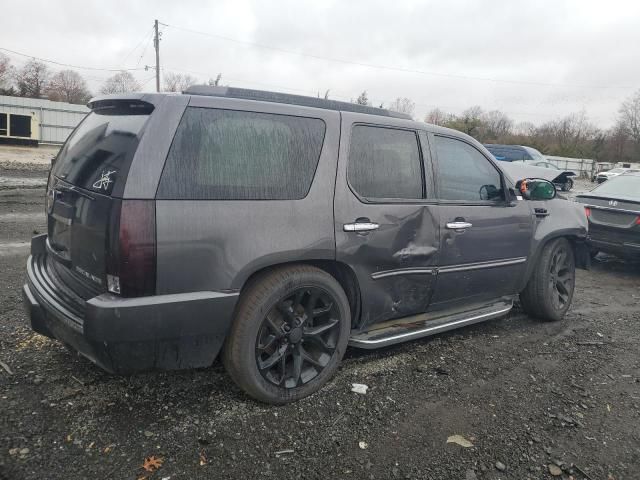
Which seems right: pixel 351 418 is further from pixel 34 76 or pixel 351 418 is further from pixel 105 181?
pixel 34 76

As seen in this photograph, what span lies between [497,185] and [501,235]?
0.45m

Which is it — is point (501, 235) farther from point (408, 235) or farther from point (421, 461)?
point (421, 461)

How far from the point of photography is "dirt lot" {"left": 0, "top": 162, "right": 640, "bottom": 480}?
2.41 meters

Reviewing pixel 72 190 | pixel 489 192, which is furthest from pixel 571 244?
pixel 72 190

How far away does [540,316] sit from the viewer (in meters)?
4.78

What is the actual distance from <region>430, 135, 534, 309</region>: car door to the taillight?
211 cm

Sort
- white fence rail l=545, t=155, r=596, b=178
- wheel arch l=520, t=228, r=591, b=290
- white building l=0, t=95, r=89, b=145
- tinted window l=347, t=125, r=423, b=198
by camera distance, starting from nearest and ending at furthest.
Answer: tinted window l=347, t=125, r=423, b=198 → wheel arch l=520, t=228, r=591, b=290 → white building l=0, t=95, r=89, b=145 → white fence rail l=545, t=155, r=596, b=178

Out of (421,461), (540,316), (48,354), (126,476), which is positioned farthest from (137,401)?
(540,316)

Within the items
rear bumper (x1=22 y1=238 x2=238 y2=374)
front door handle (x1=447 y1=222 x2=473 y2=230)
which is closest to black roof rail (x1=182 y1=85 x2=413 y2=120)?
front door handle (x1=447 y1=222 x2=473 y2=230)

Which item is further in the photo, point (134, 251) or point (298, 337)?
point (298, 337)

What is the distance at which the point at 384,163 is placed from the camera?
134 inches

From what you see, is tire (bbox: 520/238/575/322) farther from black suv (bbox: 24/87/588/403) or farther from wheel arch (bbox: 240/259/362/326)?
wheel arch (bbox: 240/259/362/326)

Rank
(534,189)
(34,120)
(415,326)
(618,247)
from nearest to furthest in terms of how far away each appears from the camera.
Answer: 1. (415,326)
2. (534,189)
3. (618,247)
4. (34,120)

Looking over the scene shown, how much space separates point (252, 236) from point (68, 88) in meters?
67.9
